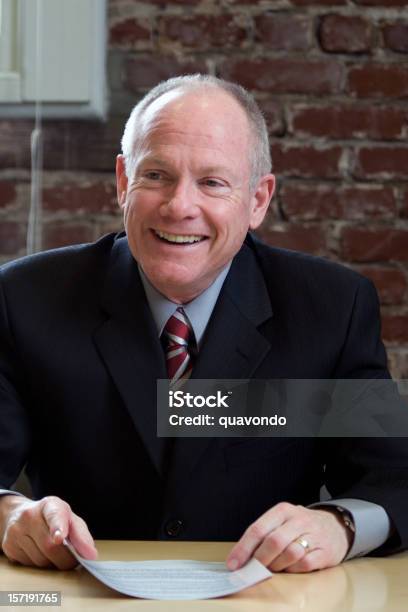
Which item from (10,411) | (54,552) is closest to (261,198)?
(10,411)

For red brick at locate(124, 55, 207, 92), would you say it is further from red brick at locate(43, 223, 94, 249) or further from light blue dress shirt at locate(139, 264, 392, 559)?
light blue dress shirt at locate(139, 264, 392, 559)

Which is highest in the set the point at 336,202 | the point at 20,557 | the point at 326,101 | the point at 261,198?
the point at 326,101

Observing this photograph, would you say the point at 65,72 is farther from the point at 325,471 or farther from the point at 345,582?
the point at 345,582

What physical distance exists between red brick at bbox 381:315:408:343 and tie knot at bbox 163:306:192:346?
76 cm

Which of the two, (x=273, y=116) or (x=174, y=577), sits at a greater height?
(x=273, y=116)

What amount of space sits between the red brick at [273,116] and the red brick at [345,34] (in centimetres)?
17

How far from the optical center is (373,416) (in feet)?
5.17

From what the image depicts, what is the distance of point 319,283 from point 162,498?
44 centimetres

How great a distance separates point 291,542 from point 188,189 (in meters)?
0.57

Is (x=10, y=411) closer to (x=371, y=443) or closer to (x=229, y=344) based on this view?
(x=229, y=344)

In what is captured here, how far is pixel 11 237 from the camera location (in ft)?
7.82

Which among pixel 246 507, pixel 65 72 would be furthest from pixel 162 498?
pixel 65 72


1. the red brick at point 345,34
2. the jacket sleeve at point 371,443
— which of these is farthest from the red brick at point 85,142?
the jacket sleeve at point 371,443

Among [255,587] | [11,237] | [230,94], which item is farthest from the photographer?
[11,237]
